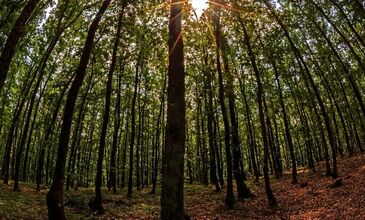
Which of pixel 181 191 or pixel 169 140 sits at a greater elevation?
pixel 169 140

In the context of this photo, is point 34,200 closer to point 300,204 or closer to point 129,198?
point 129,198

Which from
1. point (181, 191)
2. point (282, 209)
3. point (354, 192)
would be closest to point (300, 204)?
point (282, 209)

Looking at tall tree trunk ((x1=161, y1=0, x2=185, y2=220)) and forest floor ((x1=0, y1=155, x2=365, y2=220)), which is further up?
tall tree trunk ((x1=161, y1=0, x2=185, y2=220))

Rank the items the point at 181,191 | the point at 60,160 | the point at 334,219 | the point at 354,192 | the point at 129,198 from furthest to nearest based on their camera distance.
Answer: the point at 129,198
the point at 354,192
the point at 334,219
the point at 60,160
the point at 181,191

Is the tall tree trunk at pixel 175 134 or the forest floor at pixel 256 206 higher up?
the tall tree trunk at pixel 175 134

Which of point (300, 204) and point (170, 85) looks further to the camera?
point (300, 204)

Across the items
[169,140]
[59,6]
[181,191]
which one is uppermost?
[59,6]

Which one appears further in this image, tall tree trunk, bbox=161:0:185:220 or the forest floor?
the forest floor

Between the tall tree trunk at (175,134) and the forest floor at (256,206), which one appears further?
the forest floor at (256,206)

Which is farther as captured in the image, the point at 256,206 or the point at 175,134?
the point at 256,206

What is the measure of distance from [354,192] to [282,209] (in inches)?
148

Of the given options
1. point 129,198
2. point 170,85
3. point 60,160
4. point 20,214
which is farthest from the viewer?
point 129,198

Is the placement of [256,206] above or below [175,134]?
below

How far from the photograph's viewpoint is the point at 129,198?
26328 mm
